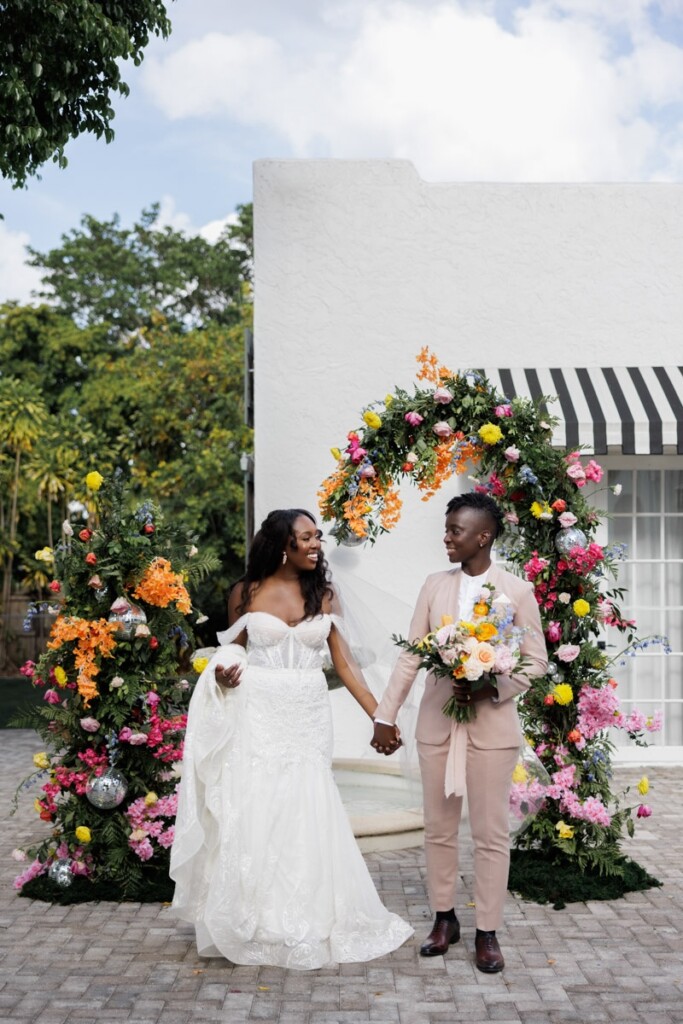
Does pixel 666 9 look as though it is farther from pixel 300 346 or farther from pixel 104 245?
pixel 104 245

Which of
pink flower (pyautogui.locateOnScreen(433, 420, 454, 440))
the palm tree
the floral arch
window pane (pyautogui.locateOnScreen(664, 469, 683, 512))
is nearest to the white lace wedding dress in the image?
the floral arch

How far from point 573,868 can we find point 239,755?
96.9 inches

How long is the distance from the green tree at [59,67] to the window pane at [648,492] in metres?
5.83

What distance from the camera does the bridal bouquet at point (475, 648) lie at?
204 inches

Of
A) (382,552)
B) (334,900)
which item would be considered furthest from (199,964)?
(382,552)

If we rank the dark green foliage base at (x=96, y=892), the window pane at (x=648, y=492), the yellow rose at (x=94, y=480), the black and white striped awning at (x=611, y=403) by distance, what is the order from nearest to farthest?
the yellow rose at (x=94, y=480) → the dark green foliage base at (x=96, y=892) → the black and white striped awning at (x=611, y=403) → the window pane at (x=648, y=492)

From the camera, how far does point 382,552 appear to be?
435 inches

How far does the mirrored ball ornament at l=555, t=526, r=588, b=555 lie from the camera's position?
690 cm

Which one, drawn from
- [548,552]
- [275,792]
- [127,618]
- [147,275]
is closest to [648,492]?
[548,552]

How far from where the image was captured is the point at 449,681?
5531 millimetres

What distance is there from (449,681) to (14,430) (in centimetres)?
1933

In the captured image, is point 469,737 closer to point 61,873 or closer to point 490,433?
point 490,433

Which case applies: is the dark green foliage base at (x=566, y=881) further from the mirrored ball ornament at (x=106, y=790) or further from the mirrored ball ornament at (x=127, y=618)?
the mirrored ball ornament at (x=127, y=618)

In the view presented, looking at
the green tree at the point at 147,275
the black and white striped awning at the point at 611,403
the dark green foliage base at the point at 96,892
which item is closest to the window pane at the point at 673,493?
the black and white striped awning at the point at 611,403
